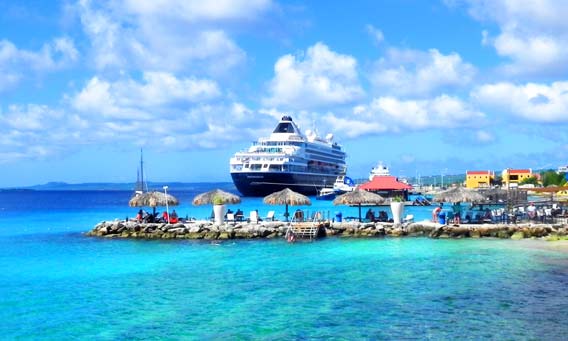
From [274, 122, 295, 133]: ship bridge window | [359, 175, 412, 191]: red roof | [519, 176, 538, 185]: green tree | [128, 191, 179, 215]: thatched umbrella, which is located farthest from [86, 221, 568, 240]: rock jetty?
[519, 176, 538, 185]: green tree

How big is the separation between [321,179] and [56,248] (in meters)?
73.0

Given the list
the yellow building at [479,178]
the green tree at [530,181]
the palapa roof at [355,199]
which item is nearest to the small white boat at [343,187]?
the yellow building at [479,178]

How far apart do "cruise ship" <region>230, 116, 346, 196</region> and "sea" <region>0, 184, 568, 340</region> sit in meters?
57.5

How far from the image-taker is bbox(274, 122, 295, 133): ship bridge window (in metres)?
96.0

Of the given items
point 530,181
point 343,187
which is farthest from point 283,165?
point 530,181

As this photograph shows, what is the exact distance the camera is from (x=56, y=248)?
26.1 meters

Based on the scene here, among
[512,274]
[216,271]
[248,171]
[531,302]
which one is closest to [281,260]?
[216,271]

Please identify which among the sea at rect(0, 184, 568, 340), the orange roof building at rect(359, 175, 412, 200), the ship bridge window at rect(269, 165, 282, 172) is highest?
the ship bridge window at rect(269, 165, 282, 172)

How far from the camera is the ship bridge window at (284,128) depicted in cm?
9601

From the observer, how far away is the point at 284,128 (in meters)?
96.4

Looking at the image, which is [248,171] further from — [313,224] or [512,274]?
[512,274]

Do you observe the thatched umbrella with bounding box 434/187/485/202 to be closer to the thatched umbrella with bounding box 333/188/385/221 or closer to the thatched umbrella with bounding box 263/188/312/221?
the thatched umbrella with bounding box 333/188/385/221

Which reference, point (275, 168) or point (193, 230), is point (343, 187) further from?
point (193, 230)

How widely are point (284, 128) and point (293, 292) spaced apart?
81.6m
